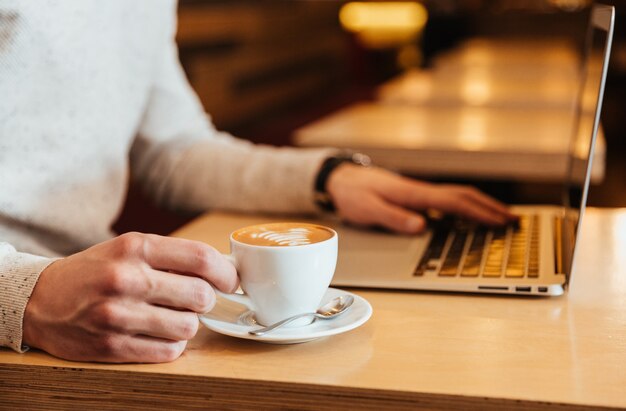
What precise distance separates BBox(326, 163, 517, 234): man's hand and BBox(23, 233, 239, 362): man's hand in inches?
17.5

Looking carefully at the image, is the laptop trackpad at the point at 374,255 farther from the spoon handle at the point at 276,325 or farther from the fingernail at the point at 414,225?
the spoon handle at the point at 276,325

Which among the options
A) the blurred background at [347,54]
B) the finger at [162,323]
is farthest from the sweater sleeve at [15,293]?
the blurred background at [347,54]

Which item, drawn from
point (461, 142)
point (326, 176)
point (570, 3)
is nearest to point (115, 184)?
point (326, 176)

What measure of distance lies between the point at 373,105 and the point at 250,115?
3.13m

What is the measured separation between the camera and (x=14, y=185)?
87cm

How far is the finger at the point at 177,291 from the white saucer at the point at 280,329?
0.13 ft

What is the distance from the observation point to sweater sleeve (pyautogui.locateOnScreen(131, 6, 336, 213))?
1127 millimetres

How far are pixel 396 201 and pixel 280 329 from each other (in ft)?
1.53

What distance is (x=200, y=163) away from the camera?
118 centimetres

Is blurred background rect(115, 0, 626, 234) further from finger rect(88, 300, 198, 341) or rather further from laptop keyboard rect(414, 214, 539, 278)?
finger rect(88, 300, 198, 341)

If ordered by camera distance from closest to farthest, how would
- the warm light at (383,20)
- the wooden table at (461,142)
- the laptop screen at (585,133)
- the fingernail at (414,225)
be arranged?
the laptop screen at (585,133) → the fingernail at (414,225) → the wooden table at (461,142) → the warm light at (383,20)

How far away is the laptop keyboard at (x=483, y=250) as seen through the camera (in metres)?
0.83

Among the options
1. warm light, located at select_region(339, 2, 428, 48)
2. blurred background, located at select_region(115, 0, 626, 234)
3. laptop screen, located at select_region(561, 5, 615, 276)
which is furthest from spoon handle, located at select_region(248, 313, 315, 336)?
warm light, located at select_region(339, 2, 428, 48)

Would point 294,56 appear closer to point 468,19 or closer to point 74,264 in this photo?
point 468,19
